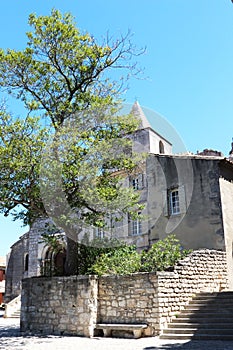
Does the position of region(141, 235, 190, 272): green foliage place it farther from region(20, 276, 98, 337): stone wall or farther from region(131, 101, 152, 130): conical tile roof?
region(131, 101, 152, 130): conical tile roof

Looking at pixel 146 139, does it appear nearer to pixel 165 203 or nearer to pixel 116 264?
pixel 165 203

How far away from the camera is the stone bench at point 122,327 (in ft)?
32.1

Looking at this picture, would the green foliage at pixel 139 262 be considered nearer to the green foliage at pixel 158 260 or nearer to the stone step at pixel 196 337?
the green foliage at pixel 158 260

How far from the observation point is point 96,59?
13.4 meters

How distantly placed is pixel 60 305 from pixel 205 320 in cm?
453

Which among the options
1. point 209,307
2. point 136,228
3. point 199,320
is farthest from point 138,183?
point 199,320

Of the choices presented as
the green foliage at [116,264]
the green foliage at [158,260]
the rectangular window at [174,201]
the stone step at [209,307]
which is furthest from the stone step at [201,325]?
the rectangular window at [174,201]

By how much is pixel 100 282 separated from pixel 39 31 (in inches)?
350

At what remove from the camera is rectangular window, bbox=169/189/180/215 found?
53.0 ft

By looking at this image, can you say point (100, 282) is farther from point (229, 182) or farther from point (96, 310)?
point (229, 182)

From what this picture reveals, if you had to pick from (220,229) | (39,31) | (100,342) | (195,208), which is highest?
(39,31)

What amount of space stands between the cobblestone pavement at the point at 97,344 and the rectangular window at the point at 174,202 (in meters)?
7.36

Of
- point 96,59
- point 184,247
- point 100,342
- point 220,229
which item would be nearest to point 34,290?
point 100,342

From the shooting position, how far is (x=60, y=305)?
11531 mm
